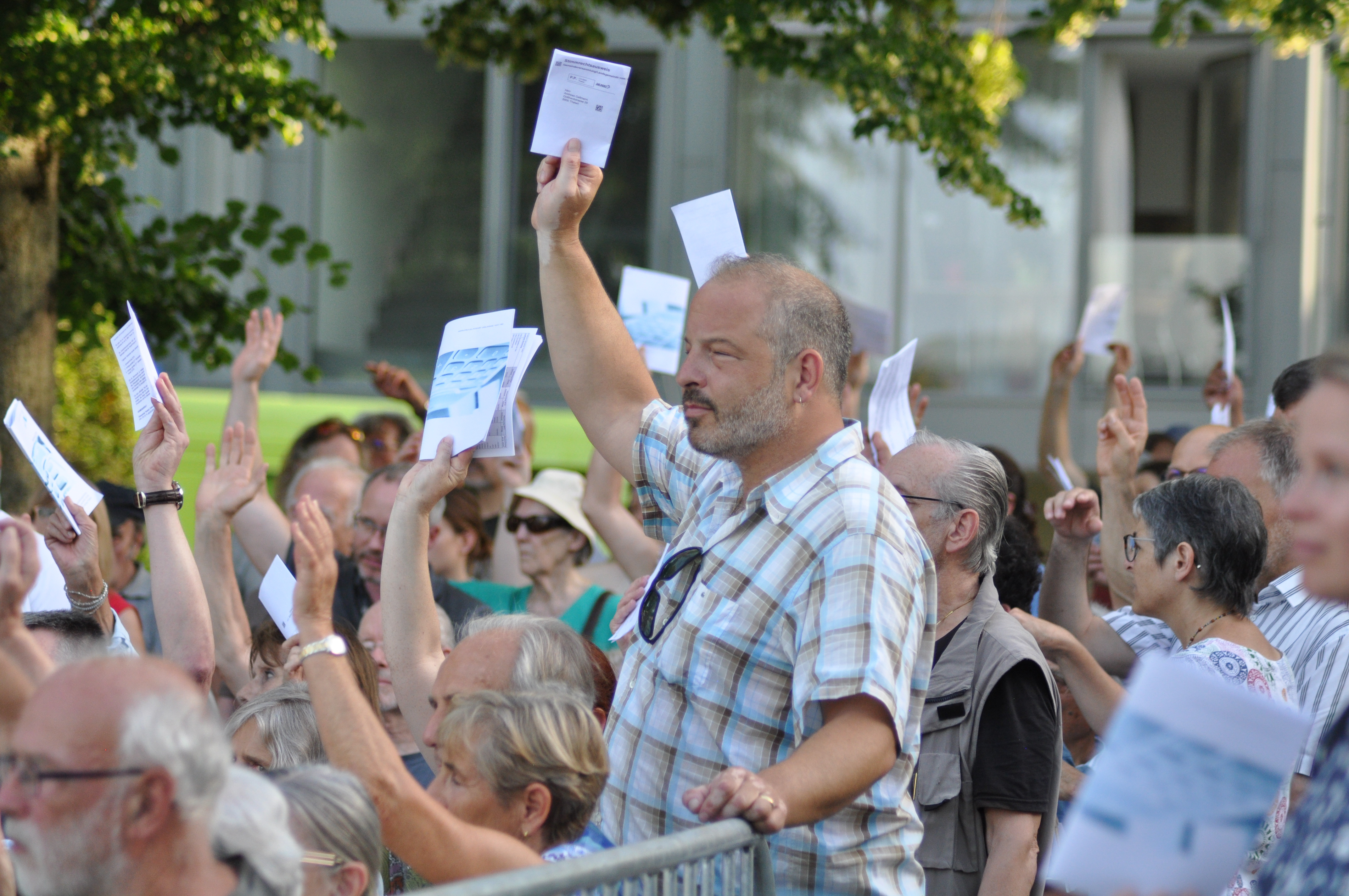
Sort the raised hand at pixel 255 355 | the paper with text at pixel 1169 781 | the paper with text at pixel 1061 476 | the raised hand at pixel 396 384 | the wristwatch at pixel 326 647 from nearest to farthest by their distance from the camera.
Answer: the paper with text at pixel 1169 781 → the wristwatch at pixel 326 647 → the paper with text at pixel 1061 476 → the raised hand at pixel 255 355 → the raised hand at pixel 396 384

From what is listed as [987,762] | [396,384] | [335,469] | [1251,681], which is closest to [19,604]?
[987,762]

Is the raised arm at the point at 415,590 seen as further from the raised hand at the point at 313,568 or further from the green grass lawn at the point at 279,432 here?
the green grass lawn at the point at 279,432

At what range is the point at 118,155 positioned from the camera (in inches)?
271

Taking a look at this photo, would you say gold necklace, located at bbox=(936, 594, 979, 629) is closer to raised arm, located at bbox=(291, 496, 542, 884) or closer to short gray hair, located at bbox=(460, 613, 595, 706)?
short gray hair, located at bbox=(460, 613, 595, 706)

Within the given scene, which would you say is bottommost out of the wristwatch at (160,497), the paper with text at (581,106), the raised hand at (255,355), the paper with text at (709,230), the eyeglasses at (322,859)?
the eyeglasses at (322,859)

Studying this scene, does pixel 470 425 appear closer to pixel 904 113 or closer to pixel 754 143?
pixel 904 113

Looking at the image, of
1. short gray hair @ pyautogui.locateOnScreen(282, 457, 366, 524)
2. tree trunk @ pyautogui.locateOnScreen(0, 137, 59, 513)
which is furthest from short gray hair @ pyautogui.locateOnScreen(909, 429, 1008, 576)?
tree trunk @ pyautogui.locateOnScreen(0, 137, 59, 513)

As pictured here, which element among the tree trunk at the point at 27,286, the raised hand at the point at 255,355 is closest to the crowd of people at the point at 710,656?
the raised hand at the point at 255,355

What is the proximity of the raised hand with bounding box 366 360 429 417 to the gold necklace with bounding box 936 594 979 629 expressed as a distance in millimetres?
3039

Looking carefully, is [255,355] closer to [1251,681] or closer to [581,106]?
[581,106]

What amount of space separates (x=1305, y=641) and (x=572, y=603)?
8.77 ft

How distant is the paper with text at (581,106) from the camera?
10.4ft

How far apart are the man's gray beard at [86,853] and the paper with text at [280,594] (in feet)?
4.93

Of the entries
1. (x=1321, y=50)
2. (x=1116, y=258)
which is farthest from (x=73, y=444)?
(x=1321, y=50)
